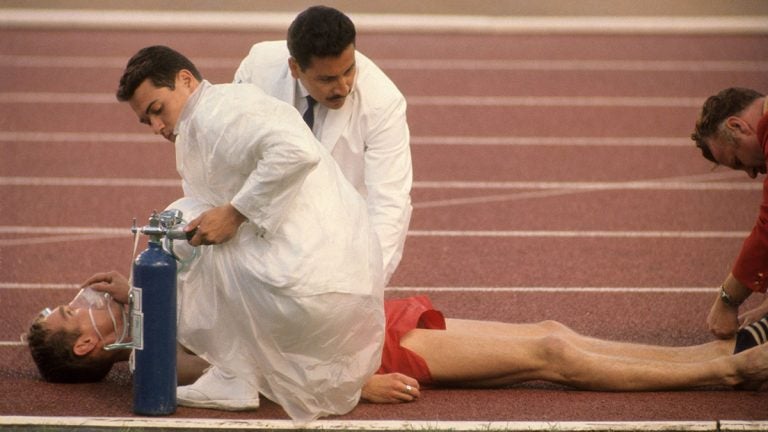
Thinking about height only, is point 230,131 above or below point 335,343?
above

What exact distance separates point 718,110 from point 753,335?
90 centimetres

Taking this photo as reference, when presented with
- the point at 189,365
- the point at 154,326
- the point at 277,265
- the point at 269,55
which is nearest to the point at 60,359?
the point at 189,365

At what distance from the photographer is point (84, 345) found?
554cm

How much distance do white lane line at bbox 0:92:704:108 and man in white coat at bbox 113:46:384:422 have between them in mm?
8223

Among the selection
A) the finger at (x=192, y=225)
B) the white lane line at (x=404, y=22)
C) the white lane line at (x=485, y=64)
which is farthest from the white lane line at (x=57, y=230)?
the white lane line at (x=404, y=22)

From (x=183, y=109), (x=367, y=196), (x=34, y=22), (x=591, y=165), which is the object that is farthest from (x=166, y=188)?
(x=34, y=22)

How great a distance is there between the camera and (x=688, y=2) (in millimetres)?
18344

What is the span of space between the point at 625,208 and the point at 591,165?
140 centimetres

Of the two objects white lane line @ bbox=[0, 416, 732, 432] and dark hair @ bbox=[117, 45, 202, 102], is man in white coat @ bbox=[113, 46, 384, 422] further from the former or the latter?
white lane line @ bbox=[0, 416, 732, 432]

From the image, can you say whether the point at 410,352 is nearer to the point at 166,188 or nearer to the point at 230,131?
the point at 230,131

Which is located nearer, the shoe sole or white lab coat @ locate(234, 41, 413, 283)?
the shoe sole

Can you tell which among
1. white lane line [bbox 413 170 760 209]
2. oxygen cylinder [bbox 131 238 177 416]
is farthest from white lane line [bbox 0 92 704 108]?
oxygen cylinder [bbox 131 238 177 416]

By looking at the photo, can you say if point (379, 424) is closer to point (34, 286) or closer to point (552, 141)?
point (34, 286)

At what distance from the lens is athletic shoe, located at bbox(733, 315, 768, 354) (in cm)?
559
